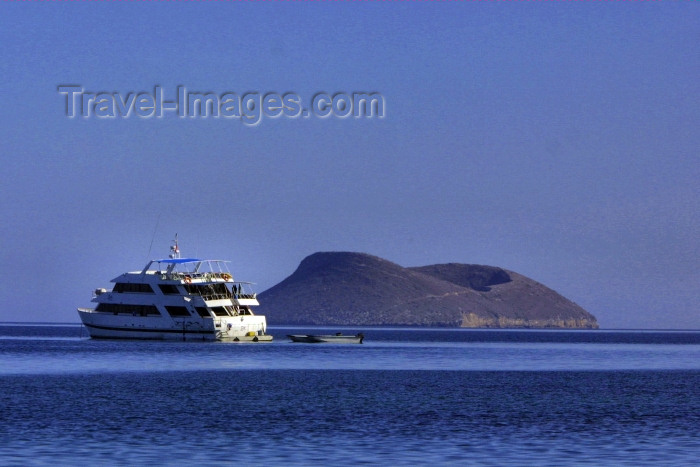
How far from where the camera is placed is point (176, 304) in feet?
439

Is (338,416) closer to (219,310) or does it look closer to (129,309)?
(219,310)

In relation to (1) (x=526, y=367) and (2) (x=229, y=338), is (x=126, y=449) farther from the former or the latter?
(2) (x=229, y=338)

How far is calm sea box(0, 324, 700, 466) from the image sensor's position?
37.2 metres

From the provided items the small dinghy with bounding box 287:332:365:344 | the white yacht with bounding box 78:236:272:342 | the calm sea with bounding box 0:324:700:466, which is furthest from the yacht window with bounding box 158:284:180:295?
the small dinghy with bounding box 287:332:365:344

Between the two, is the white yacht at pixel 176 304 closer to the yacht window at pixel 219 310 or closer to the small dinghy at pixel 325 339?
the yacht window at pixel 219 310

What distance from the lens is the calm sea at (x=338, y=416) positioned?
37.2 m

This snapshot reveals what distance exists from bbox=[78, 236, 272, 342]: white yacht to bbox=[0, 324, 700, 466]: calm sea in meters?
39.1

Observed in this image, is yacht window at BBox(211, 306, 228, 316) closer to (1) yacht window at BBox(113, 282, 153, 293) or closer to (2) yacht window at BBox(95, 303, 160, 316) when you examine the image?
(2) yacht window at BBox(95, 303, 160, 316)

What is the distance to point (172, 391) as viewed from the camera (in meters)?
65.4

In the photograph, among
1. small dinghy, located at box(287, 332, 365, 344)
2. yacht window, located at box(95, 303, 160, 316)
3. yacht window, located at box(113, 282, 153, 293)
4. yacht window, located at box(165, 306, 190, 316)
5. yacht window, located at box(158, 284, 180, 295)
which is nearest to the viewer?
yacht window, located at box(158, 284, 180, 295)

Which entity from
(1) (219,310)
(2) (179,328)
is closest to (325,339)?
(1) (219,310)

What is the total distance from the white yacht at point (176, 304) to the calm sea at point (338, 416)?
39.1 metres

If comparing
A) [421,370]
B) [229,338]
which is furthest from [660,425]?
[229,338]

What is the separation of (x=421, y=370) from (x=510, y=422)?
4764cm
